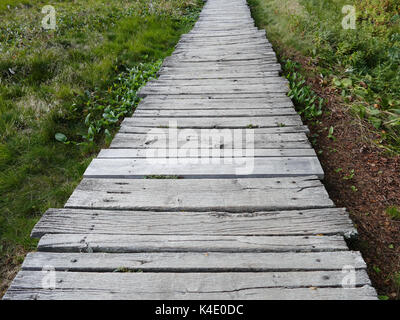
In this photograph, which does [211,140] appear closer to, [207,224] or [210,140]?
[210,140]

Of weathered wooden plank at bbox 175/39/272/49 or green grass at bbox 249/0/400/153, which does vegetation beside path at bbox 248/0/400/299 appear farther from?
weathered wooden plank at bbox 175/39/272/49

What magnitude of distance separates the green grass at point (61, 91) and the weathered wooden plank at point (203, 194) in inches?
21.6

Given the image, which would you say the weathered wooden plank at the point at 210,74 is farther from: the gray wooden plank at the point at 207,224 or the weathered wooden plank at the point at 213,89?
the gray wooden plank at the point at 207,224

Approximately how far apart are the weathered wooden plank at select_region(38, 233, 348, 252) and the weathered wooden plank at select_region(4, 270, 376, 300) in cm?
24

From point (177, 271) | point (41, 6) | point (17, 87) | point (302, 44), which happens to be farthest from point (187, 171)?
point (41, 6)

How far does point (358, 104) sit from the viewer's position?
4.46m

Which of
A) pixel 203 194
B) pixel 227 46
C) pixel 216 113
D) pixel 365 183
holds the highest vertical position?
pixel 227 46

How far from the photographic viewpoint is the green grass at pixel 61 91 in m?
3.28

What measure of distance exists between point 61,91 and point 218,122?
291 cm

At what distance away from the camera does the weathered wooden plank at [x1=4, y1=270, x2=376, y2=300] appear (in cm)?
204

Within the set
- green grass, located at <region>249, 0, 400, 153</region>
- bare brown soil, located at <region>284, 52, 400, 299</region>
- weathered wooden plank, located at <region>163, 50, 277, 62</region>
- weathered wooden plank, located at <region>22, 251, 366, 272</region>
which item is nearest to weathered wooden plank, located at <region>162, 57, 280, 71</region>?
weathered wooden plank, located at <region>163, 50, 277, 62</region>

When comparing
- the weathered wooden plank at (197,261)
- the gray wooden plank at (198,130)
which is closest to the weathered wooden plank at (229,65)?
the gray wooden plank at (198,130)

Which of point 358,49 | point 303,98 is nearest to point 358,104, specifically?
point 303,98

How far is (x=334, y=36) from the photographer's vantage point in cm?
608
